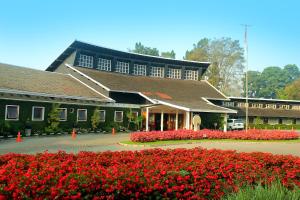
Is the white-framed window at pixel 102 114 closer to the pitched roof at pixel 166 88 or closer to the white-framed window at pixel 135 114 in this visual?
the pitched roof at pixel 166 88

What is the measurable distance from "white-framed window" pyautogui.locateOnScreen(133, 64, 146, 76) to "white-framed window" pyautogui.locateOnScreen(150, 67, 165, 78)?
1.29m

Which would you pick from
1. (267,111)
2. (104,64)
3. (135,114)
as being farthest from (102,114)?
(267,111)

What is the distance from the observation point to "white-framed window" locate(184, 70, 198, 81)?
48484mm

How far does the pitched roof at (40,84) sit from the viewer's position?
26.1 metres

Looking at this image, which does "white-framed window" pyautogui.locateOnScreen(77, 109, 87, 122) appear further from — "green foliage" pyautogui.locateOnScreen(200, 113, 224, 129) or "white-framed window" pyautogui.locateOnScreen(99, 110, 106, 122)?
"green foliage" pyautogui.locateOnScreen(200, 113, 224, 129)

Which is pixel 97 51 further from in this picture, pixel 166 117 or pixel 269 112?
pixel 269 112

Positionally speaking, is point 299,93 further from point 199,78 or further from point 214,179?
point 214,179

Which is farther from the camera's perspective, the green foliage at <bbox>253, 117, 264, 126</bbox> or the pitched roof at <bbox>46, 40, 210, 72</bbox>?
the green foliage at <bbox>253, 117, 264, 126</bbox>

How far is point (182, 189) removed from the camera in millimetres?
6723

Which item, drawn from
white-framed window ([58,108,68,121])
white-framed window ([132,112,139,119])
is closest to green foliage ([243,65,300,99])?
white-framed window ([132,112,139,119])

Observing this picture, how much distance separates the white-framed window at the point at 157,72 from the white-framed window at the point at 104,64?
6.95 metres

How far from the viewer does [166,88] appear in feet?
138

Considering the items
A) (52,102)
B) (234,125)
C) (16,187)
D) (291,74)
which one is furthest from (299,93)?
(16,187)

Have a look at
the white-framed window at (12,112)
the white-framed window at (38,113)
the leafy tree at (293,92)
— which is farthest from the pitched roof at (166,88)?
the leafy tree at (293,92)
